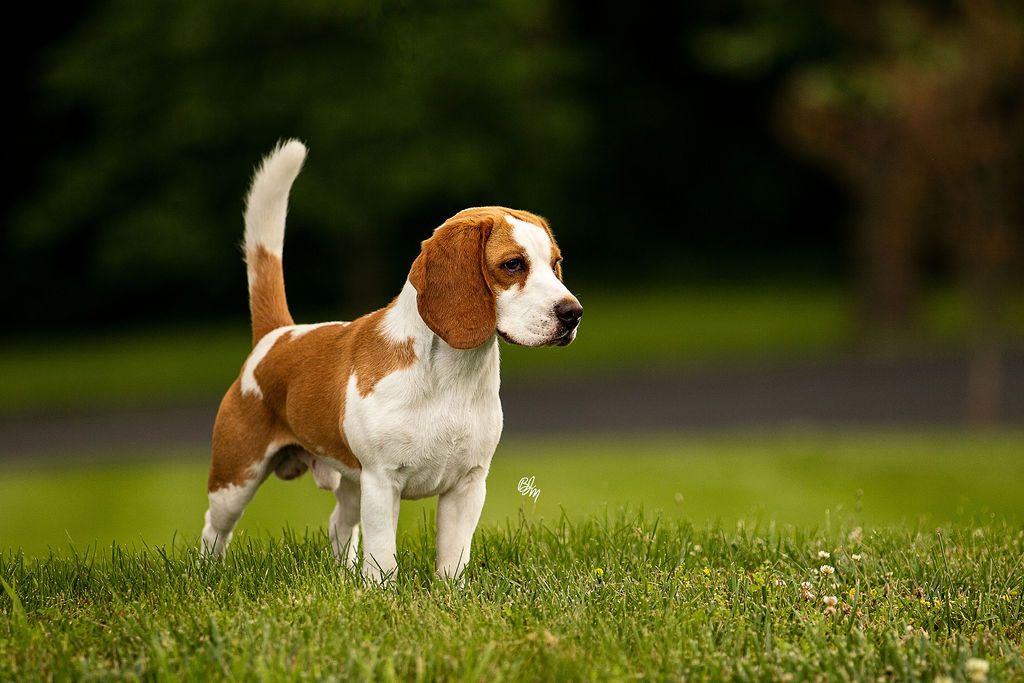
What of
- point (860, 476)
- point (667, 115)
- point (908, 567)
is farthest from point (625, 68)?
point (908, 567)

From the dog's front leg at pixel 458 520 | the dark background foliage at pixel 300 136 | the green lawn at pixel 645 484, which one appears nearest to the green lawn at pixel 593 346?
the dark background foliage at pixel 300 136

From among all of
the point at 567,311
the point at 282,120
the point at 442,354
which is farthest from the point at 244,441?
the point at 282,120

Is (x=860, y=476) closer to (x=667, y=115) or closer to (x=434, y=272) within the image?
(x=434, y=272)

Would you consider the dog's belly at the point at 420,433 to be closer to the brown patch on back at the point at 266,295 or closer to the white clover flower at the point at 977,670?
the brown patch on back at the point at 266,295

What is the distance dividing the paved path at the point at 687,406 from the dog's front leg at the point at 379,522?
9.34 meters

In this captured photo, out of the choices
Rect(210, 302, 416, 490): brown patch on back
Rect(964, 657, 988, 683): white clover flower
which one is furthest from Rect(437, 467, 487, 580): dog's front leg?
Rect(964, 657, 988, 683): white clover flower

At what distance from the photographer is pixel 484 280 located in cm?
429

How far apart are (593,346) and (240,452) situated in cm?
1520

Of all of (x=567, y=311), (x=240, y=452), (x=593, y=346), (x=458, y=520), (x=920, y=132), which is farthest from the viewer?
(x=593, y=346)

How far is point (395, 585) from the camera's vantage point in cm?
448

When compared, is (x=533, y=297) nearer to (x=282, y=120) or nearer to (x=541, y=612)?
(x=541, y=612)

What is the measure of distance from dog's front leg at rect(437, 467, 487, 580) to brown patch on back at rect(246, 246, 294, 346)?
1273 mm

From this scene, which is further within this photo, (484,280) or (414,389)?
(414,389)

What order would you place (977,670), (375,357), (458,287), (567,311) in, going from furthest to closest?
(375,357) < (458,287) < (567,311) < (977,670)
